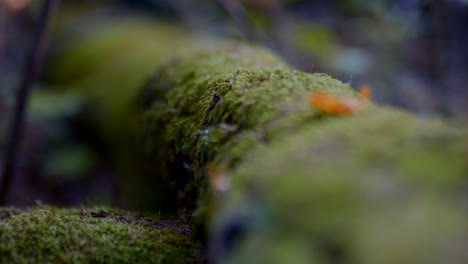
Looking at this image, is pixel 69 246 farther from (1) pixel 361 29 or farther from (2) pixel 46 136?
(1) pixel 361 29

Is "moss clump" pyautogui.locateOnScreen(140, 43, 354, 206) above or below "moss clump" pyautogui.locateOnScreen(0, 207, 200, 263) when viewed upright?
above

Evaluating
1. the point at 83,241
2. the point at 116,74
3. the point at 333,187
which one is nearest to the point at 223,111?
the point at 83,241

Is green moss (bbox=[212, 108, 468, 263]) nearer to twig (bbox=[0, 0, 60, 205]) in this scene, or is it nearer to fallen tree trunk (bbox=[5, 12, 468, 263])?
fallen tree trunk (bbox=[5, 12, 468, 263])

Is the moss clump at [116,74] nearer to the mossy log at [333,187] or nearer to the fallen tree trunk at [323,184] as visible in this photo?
the fallen tree trunk at [323,184]

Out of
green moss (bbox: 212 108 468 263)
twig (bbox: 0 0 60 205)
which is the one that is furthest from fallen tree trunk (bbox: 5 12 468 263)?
twig (bbox: 0 0 60 205)

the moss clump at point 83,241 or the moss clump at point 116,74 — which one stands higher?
the moss clump at point 116,74

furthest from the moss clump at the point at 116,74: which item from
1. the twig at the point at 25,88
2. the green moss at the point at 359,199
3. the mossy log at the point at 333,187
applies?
the green moss at the point at 359,199

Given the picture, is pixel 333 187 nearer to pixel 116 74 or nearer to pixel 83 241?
pixel 83 241
